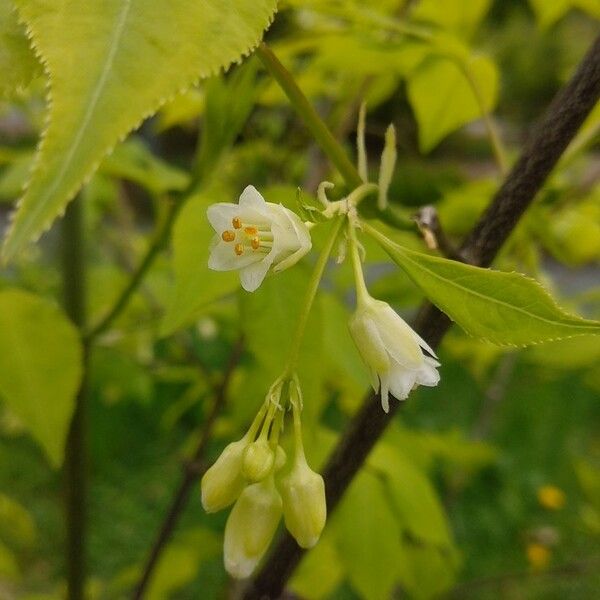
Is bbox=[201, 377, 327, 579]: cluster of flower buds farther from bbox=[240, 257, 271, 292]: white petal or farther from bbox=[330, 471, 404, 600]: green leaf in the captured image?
bbox=[330, 471, 404, 600]: green leaf

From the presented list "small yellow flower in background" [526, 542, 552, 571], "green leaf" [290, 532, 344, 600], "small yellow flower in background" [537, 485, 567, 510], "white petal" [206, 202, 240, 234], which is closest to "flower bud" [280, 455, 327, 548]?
"white petal" [206, 202, 240, 234]

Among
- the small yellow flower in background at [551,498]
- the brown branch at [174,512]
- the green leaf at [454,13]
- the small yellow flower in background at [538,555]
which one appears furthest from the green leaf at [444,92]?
the small yellow flower in background at [551,498]

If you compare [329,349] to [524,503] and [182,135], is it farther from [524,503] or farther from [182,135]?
[182,135]

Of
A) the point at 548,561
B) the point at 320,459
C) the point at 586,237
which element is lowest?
the point at 548,561

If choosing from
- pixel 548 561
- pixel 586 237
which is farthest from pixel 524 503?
pixel 586 237

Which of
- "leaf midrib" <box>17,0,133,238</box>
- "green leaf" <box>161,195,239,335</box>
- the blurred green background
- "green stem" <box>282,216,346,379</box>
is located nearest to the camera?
"leaf midrib" <box>17,0,133,238</box>

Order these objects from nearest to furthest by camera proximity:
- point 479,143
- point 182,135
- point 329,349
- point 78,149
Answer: point 78,149 < point 329,349 < point 182,135 < point 479,143

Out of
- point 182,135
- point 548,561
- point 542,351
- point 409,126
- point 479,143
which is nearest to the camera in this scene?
point 542,351
